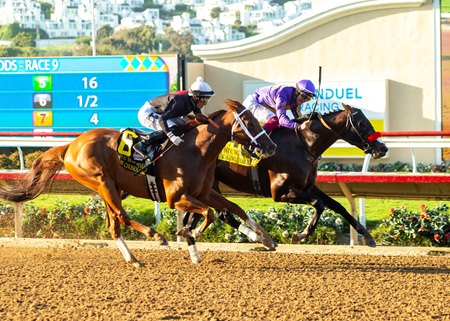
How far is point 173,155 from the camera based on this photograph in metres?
7.14

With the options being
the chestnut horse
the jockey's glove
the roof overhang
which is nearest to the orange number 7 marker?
the roof overhang

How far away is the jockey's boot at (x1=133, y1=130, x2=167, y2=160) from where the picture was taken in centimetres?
718

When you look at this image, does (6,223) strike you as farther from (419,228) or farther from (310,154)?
(419,228)

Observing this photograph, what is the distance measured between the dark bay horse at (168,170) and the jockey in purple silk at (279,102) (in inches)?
28.8

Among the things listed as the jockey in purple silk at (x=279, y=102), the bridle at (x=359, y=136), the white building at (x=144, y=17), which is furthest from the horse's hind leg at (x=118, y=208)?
the white building at (x=144, y=17)

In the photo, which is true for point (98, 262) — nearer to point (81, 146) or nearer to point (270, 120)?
point (81, 146)

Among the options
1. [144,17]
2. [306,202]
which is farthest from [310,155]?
[144,17]

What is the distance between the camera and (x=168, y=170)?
713 cm

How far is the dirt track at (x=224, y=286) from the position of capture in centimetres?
543

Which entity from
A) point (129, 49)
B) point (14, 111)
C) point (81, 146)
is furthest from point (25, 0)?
point (81, 146)

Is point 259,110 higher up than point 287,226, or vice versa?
point 259,110

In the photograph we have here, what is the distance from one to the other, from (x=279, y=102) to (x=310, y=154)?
1.58 feet

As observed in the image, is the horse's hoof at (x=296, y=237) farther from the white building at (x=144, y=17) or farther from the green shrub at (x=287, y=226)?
the white building at (x=144, y=17)

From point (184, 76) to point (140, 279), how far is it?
9.63m
